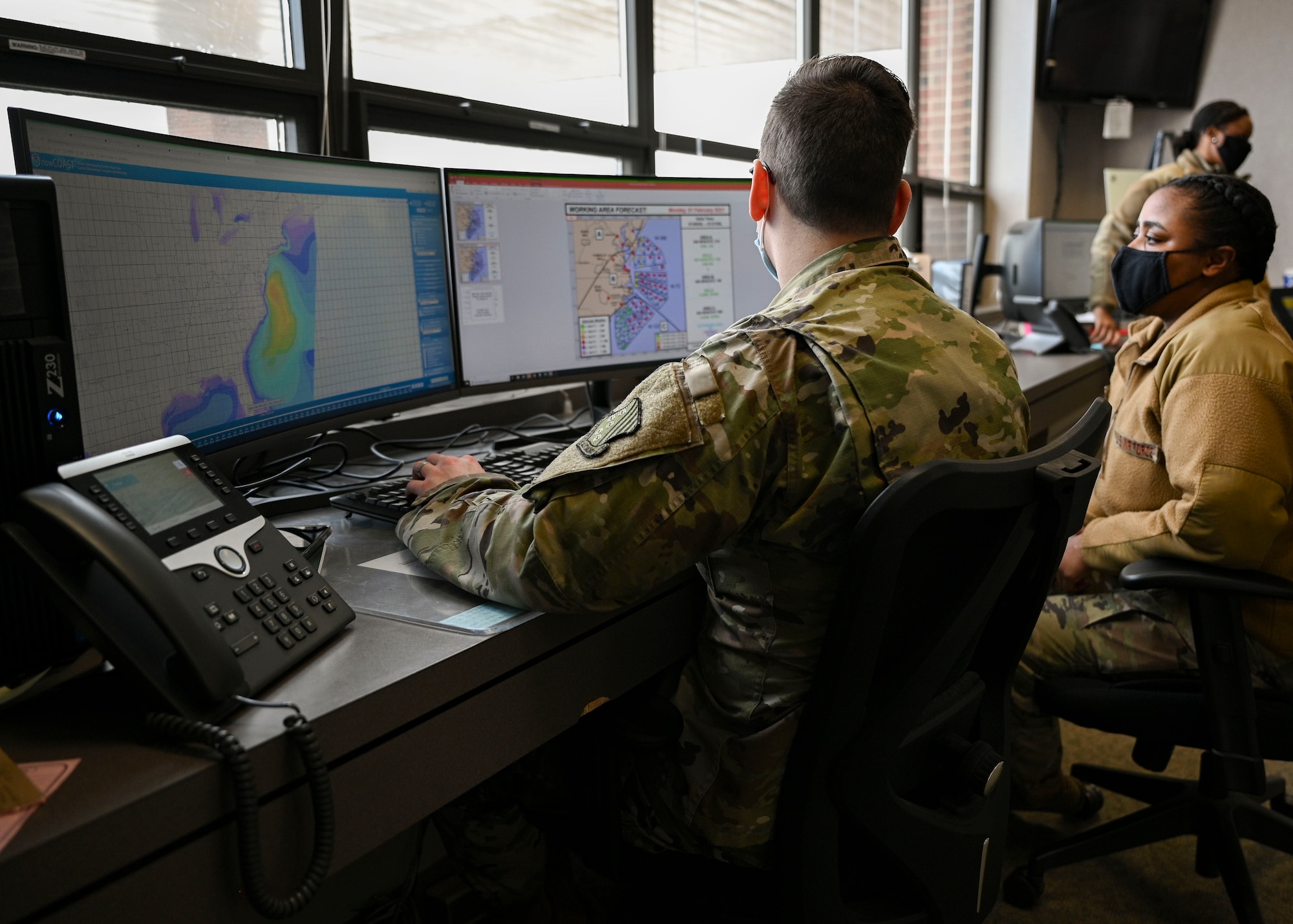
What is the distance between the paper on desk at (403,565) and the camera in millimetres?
980

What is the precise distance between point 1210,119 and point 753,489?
3.82 meters

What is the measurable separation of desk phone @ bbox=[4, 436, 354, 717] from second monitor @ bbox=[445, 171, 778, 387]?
79cm

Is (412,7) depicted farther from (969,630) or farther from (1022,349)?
(1022,349)

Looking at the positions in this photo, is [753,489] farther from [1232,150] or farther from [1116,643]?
[1232,150]

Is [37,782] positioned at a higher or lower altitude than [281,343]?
lower

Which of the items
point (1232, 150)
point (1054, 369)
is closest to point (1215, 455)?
point (1054, 369)

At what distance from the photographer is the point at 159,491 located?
735 millimetres

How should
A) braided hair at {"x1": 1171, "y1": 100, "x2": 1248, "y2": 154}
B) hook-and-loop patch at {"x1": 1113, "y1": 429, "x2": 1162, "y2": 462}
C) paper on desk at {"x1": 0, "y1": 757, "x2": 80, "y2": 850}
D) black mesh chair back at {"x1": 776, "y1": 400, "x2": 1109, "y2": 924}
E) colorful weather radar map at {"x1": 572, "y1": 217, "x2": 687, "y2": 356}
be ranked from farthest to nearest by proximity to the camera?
braided hair at {"x1": 1171, "y1": 100, "x2": 1248, "y2": 154}
colorful weather radar map at {"x1": 572, "y1": 217, "x2": 687, "y2": 356}
hook-and-loop patch at {"x1": 1113, "y1": 429, "x2": 1162, "y2": 462}
black mesh chair back at {"x1": 776, "y1": 400, "x2": 1109, "y2": 924}
paper on desk at {"x1": 0, "y1": 757, "x2": 80, "y2": 850}

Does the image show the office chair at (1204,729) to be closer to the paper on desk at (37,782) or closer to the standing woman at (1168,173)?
the paper on desk at (37,782)

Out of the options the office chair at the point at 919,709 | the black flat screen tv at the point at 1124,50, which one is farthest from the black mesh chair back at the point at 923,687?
the black flat screen tv at the point at 1124,50

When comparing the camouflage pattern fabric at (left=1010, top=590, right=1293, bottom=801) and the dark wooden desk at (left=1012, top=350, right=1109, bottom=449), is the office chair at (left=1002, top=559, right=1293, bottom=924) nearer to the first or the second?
the camouflage pattern fabric at (left=1010, top=590, right=1293, bottom=801)

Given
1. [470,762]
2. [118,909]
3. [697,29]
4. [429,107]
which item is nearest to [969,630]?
[470,762]

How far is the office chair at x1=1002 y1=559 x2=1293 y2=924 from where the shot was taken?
1278 millimetres

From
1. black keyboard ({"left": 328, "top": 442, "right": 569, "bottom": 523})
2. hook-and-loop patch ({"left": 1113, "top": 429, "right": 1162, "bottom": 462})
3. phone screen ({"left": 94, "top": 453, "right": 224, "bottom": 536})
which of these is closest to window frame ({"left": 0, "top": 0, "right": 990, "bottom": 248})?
black keyboard ({"left": 328, "top": 442, "right": 569, "bottom": 523})
